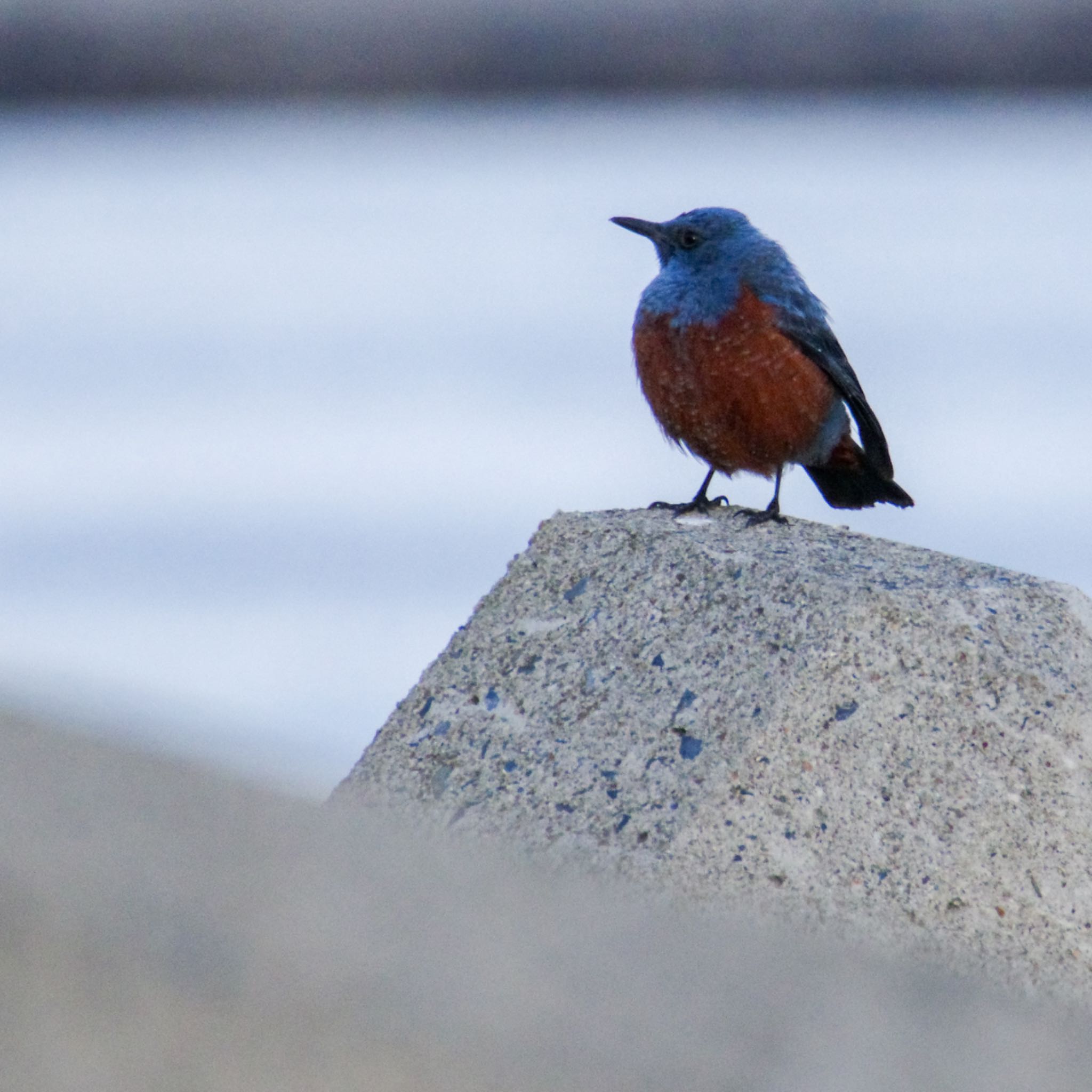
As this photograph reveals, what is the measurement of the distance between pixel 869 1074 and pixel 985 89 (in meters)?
3.26

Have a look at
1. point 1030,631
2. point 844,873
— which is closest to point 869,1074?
point 844,873

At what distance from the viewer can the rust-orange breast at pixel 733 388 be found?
154 inches

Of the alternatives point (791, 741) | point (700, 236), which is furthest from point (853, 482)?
point (791, 741)

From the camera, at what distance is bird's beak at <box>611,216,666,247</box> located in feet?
14.7

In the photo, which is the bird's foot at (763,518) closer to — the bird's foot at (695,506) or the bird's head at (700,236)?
the bird's foot at (695,506)

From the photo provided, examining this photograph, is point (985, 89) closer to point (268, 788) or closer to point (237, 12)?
point (237, 12)

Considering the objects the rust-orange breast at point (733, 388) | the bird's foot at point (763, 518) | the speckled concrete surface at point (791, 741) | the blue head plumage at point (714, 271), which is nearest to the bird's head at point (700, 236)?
the blue head plumage at point (714, 271)

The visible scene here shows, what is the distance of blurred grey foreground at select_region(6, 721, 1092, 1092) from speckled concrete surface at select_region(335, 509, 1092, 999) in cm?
108

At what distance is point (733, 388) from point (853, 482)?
0.63m

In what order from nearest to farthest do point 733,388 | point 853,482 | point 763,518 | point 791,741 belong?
point 791,741, point 763,518, point 733,388, point 853,482

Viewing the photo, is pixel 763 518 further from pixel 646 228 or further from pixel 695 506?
pixel 646 228

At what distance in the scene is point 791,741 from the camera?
6.18ft

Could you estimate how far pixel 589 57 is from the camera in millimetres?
3469

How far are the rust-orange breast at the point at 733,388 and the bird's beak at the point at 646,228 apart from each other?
492mm
